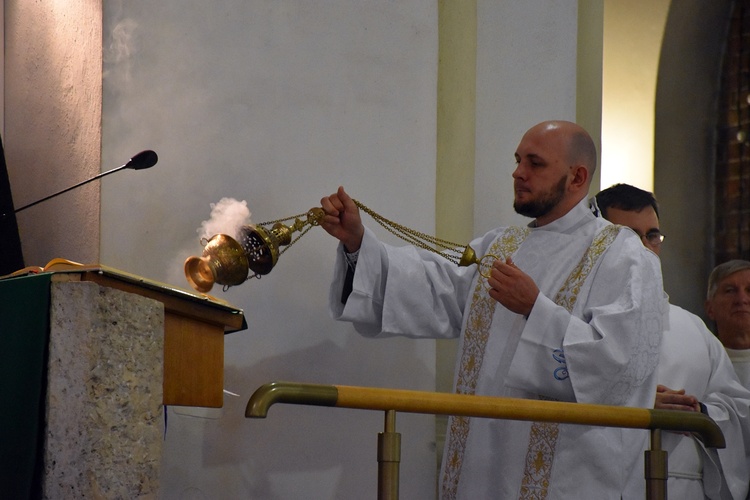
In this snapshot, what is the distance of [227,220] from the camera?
14.5ft

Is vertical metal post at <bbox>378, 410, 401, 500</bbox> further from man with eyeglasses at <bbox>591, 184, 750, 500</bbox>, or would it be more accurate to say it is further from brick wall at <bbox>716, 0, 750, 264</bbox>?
brick wall at <bbox>716, 0, 750, 264</bbox>

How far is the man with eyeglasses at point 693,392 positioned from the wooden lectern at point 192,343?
192 centimetres

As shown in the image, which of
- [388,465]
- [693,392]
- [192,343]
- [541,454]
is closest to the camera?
[388,465]

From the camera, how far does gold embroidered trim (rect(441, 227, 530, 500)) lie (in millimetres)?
4512

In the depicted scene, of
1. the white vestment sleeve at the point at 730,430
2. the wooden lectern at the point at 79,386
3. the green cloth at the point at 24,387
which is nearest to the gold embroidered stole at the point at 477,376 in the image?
the white vestment sleeve at the point at 730,430

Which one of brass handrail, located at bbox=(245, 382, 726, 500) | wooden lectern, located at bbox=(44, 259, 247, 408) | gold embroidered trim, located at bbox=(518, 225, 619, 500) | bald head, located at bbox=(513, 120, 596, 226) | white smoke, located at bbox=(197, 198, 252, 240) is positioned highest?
bald head, located at bbox=(513, 120, 596, 226)

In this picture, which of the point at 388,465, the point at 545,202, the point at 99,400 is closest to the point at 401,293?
the point at 545,202

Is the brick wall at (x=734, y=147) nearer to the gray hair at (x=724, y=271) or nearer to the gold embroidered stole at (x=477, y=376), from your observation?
the gray hair at (x=724, y=271)

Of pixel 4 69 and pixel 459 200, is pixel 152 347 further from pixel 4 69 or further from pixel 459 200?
pixel 4 69

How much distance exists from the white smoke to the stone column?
114cm

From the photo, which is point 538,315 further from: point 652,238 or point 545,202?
point 652,238

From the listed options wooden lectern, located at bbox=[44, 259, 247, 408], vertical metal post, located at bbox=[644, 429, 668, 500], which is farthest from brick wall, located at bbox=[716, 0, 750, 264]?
wooden lectern, located at bbox=[44, 259, 247, 408]

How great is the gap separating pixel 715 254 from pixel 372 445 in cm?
421

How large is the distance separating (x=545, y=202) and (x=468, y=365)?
74 cm
